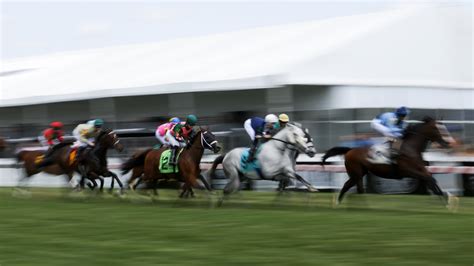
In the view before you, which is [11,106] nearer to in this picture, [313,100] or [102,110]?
[102,110]

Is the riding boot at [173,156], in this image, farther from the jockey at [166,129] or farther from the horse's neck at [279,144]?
the horse's neck at [279,144]

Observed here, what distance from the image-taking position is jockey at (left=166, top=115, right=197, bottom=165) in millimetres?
14367

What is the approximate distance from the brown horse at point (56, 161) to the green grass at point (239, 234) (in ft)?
8.70

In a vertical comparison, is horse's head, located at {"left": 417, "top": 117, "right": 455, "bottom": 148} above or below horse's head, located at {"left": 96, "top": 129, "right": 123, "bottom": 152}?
above

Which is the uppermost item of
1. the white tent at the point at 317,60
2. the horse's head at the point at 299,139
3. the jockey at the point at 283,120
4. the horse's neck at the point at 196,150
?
the white tent at the point at 317,60

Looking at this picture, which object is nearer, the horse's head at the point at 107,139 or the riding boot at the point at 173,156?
the riding boot at the point at 173,156

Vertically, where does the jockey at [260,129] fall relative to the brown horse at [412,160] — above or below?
above

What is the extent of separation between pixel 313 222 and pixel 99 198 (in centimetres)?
678

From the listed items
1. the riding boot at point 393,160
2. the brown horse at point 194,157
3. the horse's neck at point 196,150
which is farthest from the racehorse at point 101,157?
the riding boot at point 393,160

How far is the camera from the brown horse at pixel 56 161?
16922 mm

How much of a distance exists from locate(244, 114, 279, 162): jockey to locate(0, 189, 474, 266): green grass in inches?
39.5

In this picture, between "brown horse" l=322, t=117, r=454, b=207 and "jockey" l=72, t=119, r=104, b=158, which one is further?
"jockey" l=72, t=119, r=104, b=158

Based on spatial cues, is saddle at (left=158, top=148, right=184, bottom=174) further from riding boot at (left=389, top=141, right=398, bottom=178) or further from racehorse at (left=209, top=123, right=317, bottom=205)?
riding boot at (left=389, top=141, right=398, bottom=178)

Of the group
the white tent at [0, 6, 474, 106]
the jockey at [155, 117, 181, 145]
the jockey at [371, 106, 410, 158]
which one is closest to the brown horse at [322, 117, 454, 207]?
the jockey at [371, 106, 410, 158]
